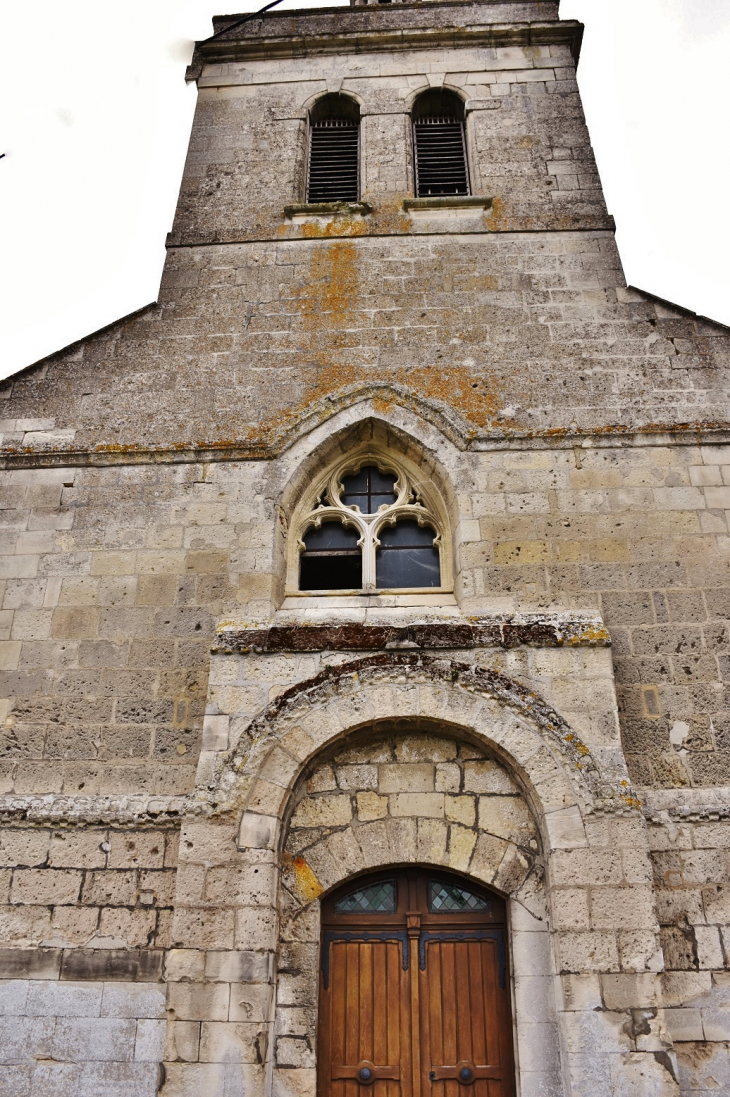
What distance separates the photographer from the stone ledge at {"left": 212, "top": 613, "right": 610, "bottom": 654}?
16.9 ft

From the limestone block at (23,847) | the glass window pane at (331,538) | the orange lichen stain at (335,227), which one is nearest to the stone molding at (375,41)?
the orange lichen stain at (335,227)

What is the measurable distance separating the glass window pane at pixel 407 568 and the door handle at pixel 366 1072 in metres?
2.91

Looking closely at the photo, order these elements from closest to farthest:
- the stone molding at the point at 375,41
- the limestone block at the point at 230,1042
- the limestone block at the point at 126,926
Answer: the limestone block at the point at 230,1042
the limestone block at the point at 126,926
the stone molding at the point at 375,41

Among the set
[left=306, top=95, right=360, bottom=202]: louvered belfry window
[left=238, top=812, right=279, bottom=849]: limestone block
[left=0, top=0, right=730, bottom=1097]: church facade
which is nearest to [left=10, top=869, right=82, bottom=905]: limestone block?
[left=0, top=0, right=730, bottom=1097]: church facade

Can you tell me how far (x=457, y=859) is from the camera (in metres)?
4.89

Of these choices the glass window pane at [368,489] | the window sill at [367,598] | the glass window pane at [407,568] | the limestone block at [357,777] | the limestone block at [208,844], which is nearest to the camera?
the limestone block at [208,844]

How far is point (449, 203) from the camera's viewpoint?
7434 mm

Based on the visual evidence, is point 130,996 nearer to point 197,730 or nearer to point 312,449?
point 197,730

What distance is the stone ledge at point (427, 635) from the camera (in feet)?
16.9

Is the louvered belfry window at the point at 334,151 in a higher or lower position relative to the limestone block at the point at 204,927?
higher

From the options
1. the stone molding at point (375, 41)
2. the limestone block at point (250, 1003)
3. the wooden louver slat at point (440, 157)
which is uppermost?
the stone molding at point (375, 41)

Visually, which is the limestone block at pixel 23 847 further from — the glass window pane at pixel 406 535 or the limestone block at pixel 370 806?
the glass window pane at pixel 406 535

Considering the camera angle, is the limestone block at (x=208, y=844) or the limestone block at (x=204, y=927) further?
the limestone block at (x=208, y=844)

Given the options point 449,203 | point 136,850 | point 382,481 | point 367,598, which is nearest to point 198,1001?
point 136,850
